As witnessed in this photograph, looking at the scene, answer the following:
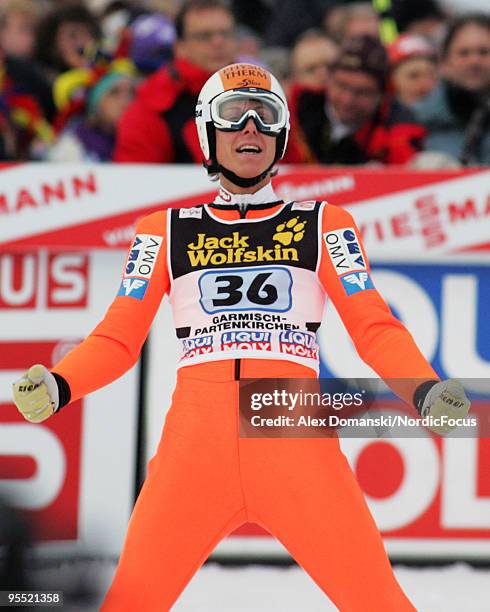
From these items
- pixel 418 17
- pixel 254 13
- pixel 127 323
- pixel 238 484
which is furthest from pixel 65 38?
pixel 238 484

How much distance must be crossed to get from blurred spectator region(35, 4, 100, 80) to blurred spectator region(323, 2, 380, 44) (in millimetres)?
1463

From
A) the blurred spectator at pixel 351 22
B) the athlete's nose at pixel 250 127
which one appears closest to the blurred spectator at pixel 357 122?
the blurred spectator at pixel 351 22

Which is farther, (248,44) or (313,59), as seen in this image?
(248,44)

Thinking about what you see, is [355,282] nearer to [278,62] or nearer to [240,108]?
[240,108]

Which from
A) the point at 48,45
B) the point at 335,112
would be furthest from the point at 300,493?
the point at 48,45

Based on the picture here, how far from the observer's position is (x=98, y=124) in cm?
610

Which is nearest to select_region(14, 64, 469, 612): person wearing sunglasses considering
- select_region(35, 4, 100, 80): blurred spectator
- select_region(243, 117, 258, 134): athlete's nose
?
select_region(243, 117, 258, 134): athlete's nose

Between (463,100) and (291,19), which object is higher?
(291,19)

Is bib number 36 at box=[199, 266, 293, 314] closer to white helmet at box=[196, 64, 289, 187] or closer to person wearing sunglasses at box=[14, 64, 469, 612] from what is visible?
person wearing sunglasses at box=[14, 64, 469, 612]

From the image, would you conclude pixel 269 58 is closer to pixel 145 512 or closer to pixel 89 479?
pixel 89 479

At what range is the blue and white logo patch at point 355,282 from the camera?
10.9 feet

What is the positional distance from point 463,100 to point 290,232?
2718mm

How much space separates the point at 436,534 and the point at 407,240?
122cm

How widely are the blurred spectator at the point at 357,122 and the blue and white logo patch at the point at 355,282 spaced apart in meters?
2.46
